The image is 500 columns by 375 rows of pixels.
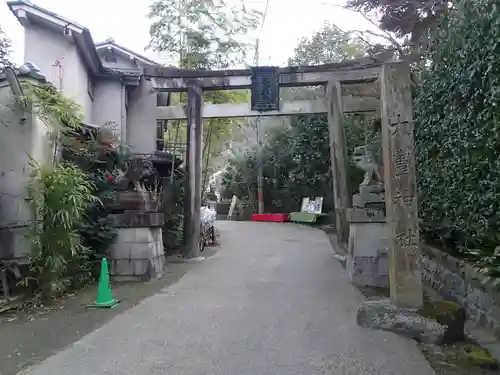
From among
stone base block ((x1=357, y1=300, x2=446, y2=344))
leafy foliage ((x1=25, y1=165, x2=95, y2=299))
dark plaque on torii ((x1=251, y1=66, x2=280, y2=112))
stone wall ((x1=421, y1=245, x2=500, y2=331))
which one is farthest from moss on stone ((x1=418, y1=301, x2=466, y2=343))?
dark plaque on torii ((x1=251, y1=66, x2=280, y2=112))

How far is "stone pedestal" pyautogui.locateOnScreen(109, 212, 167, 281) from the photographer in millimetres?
9367

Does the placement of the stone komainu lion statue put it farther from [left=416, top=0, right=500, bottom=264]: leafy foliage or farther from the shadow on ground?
the shadow on ground

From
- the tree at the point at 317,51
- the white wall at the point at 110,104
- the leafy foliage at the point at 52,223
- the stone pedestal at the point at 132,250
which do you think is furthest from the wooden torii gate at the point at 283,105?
the tree at the point at 317,51

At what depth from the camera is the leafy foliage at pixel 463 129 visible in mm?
4957

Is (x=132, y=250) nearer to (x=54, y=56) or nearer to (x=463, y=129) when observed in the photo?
(x=54, y=56)

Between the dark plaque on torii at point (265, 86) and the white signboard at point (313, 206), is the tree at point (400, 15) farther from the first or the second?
the white signboard at point (313, 206)

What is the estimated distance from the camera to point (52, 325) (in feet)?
20.2

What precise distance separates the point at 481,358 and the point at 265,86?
8.94 m

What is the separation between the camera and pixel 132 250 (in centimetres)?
941

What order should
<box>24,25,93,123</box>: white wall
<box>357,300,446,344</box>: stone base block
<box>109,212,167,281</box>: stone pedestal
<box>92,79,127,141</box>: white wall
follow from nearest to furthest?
1. <box>357,300,446,344</box>: stone base block
2. <box>109,212,167,281</box>: stone pedestal
3. <box>24,25,93,123</box>: white wall
4. <box>92,79,127,141</box>: white wall

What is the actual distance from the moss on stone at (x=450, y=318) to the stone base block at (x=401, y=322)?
0.08m

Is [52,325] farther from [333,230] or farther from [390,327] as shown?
[333,230]

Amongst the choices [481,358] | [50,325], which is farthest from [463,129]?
[50,325]

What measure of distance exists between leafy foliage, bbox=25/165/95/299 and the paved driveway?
4.53 feet
